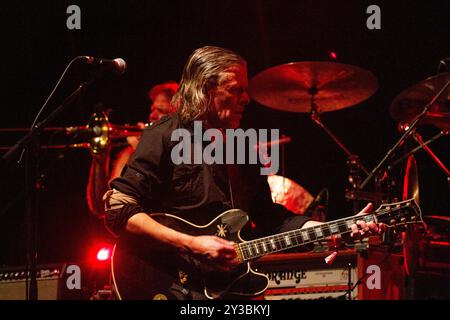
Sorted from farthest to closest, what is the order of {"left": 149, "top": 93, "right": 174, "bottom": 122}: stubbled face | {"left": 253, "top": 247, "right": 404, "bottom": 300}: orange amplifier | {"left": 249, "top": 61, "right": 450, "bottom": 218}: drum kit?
Result: {"left": 149, "top": 93, "right": 174, "bottom": 122}: stubbled face < {"left": 249, "top": 61, "right": 450, "bottom": 218}: drum kit < {"left": 253, "top": 247, "right": 404, "bottom": 300}: orange amplifier

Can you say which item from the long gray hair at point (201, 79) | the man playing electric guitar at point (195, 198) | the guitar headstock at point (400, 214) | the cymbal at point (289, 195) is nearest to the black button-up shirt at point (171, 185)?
the man playing electric guitar at point (195, 198)

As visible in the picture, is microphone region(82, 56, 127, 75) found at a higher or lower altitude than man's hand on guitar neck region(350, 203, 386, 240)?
higher

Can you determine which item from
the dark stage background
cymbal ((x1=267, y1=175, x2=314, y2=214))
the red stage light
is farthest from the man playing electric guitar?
the dark stage background

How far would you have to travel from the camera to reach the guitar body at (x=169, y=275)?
9.45ft

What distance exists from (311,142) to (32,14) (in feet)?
11.0

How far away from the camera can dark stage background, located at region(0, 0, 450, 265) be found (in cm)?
554

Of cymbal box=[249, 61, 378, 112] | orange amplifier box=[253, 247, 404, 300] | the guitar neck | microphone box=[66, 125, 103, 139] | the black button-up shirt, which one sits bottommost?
orange amplifier box=[253, 247, 404, 300]

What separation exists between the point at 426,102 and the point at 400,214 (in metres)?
1.66

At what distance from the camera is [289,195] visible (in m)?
5.24

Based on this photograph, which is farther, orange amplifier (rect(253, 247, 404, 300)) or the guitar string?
orange amplifier (rect(253, 247, 404, 300))

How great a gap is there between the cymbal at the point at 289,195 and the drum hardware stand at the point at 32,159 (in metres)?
2.53

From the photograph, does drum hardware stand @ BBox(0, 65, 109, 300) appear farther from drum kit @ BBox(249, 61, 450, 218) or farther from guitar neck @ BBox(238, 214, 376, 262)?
drum kit @ BBox(249, 61, 450, 218)

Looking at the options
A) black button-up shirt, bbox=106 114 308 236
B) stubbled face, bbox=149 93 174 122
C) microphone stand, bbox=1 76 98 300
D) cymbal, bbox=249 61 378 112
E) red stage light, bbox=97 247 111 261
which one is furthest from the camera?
stubbled face, bbox=149 93 174 122

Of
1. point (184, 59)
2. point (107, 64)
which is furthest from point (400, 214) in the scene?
point (184, 59)
